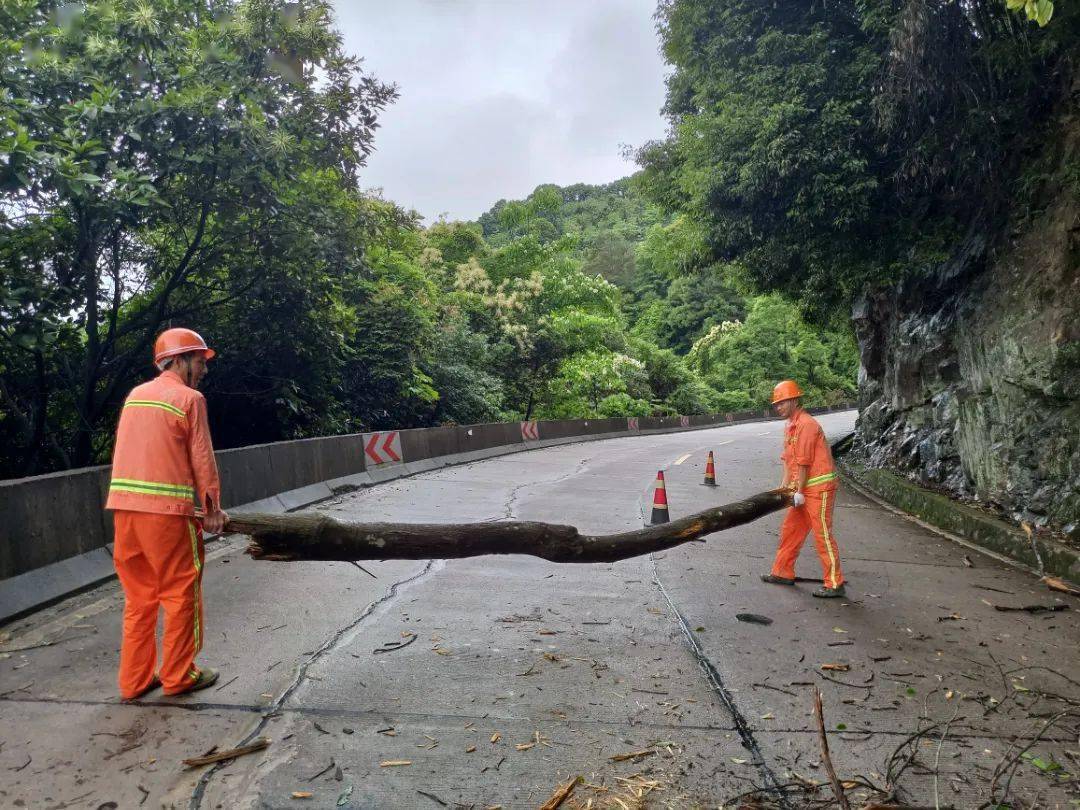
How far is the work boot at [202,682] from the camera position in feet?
13.4

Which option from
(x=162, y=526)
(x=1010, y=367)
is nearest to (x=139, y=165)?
(x=162, y=526)

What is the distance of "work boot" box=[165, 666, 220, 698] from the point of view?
409cm

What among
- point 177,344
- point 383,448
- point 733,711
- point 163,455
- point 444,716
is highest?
point 177,344

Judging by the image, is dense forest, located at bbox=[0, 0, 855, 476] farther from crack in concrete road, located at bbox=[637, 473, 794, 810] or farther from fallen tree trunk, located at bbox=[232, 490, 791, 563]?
crack in concrete road, located at bbox=[637, 473, 794, 810]

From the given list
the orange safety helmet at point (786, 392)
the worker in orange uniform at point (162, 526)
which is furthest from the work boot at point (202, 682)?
the orange safety helmet at point (786, 392)

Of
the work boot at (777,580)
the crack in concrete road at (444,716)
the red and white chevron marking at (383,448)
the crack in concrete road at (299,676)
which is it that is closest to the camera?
the crack in concrete road at (299,676)

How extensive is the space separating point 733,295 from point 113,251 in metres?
61.0

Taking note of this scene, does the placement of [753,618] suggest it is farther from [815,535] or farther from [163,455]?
[163,455]

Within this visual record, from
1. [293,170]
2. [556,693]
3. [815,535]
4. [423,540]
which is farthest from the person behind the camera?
[293,170]

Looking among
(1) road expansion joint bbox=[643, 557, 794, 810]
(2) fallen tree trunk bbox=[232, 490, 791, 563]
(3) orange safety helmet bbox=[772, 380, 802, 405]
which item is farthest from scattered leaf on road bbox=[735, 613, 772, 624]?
(3) orange safety helmet bbox=[772, 380, 802, 405]

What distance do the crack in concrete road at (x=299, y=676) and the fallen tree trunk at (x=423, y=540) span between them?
2.25 feet

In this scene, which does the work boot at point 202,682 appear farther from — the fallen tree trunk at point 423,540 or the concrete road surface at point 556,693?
the fallen tree trunk at point 423,540

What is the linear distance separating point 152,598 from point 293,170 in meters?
7.68

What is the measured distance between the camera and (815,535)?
6.55 meters
